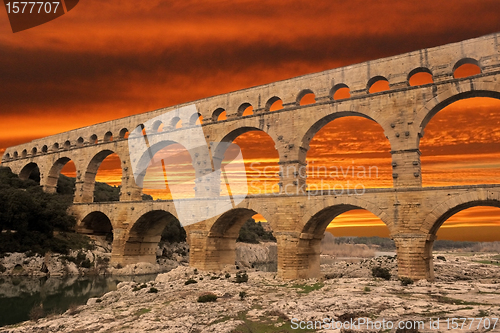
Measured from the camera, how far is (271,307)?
45.8ft

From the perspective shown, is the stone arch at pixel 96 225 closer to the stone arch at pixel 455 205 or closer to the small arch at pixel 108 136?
the small arch at pixel 108 136

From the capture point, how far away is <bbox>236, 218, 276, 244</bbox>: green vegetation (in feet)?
195

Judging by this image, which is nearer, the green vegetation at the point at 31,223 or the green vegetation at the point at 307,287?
the green vegetation at the point at 307,287

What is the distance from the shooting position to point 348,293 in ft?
50.2

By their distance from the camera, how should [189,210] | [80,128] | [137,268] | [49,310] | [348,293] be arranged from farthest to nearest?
1. [80,128]
2. [137,268]
3. [189,210]
4. [49,310]
5. [348,293]

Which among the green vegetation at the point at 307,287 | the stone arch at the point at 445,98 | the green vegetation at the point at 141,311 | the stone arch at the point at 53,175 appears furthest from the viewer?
the stone arch at the point at 53,175

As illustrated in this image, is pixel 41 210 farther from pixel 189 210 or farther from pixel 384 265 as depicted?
pixel 384 265

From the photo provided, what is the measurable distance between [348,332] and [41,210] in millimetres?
30073

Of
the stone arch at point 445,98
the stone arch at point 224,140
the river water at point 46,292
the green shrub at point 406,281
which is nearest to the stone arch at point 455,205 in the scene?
the green shrub at point 406,281

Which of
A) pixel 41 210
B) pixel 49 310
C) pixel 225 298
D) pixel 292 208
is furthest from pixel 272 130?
pixel 41 210

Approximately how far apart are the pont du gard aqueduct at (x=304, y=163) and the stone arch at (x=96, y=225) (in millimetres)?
4164

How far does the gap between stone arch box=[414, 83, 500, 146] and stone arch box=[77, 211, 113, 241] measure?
27.4m

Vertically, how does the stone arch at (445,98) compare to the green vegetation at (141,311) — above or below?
above

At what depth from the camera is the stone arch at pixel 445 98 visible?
1886cm
